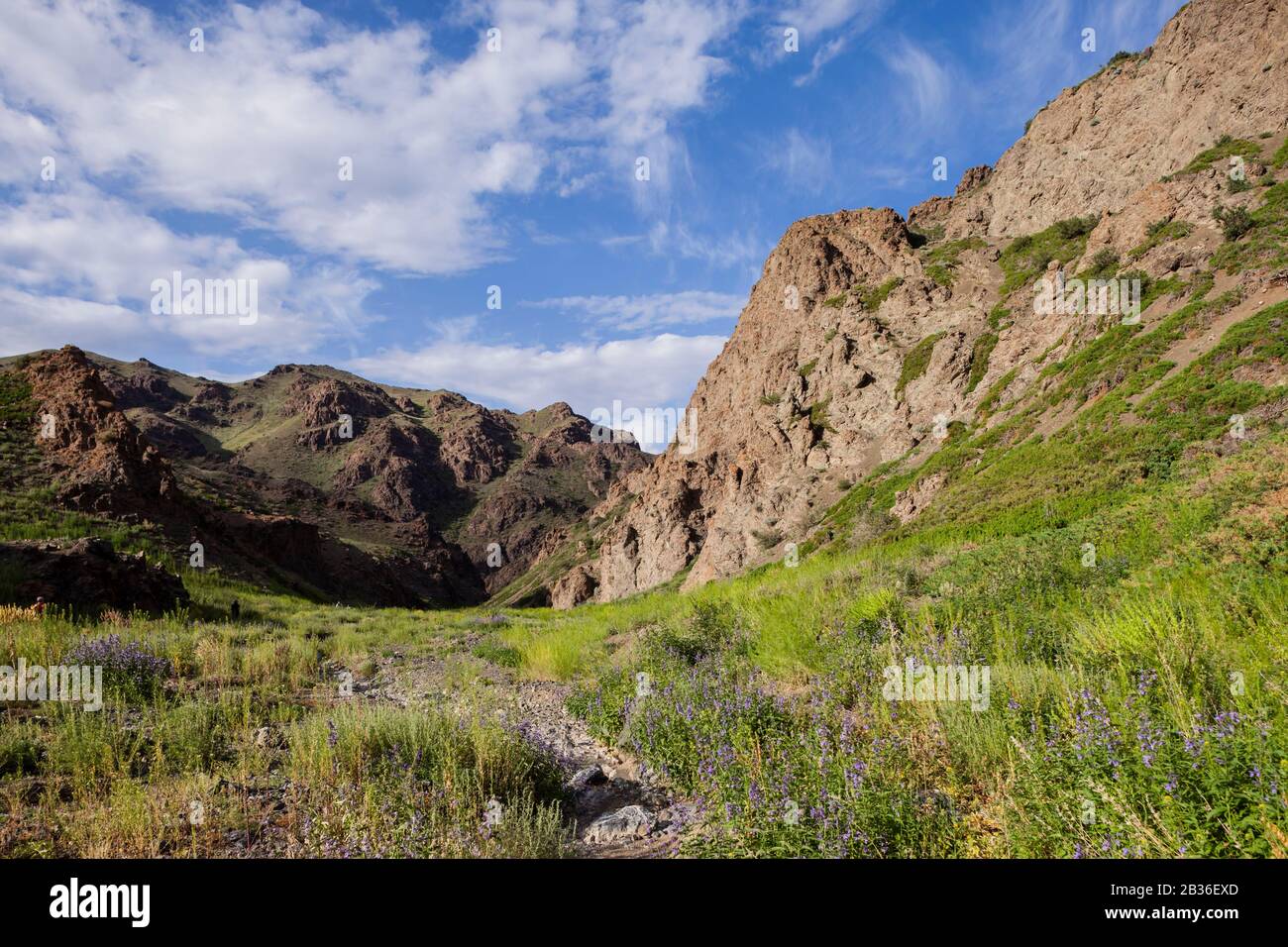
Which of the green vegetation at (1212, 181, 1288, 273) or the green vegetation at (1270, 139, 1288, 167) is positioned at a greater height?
the green vegetation at (1270, 139, 1288, 167)

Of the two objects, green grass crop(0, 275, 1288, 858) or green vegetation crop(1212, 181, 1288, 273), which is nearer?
green grass crop(0, 275, 1288, 858)

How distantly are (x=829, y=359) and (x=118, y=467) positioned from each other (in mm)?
60481

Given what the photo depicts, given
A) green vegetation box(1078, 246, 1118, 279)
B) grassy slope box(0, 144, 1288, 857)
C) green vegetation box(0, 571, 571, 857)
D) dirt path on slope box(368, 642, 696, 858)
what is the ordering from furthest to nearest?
green vegetation box(1078, 246, 1118, 279), dirt path on slope box(368, 642, 696, 858), green vegetation box(0, 571, 571, 857), grassy slope box(0, 144, 1288, 857)

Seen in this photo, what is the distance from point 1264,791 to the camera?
251 cm

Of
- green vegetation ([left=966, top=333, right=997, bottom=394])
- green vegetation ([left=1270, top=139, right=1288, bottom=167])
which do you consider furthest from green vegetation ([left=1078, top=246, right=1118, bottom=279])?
green vegetation ([left=966, top=333, right=997, bottom=394])

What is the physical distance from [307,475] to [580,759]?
520 feet

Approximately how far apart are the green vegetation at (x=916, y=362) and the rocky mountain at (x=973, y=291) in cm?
26

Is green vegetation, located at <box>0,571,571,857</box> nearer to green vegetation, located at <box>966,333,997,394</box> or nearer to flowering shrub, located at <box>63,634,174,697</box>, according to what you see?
flowering shrub, located at <box>63,634,174,697</box>

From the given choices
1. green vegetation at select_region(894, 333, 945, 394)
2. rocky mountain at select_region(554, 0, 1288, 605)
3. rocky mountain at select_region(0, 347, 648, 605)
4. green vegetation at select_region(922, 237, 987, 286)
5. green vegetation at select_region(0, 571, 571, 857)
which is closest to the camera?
green vegetation at select_region(0, 571, 571, 857)

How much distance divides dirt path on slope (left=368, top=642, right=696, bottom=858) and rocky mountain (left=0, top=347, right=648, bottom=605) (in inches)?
921

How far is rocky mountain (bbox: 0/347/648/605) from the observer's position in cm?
2808

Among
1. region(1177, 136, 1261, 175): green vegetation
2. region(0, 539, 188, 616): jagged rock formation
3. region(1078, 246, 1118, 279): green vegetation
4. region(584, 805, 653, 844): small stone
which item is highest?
region(1177, 136, 1261, 175): green vegetation
